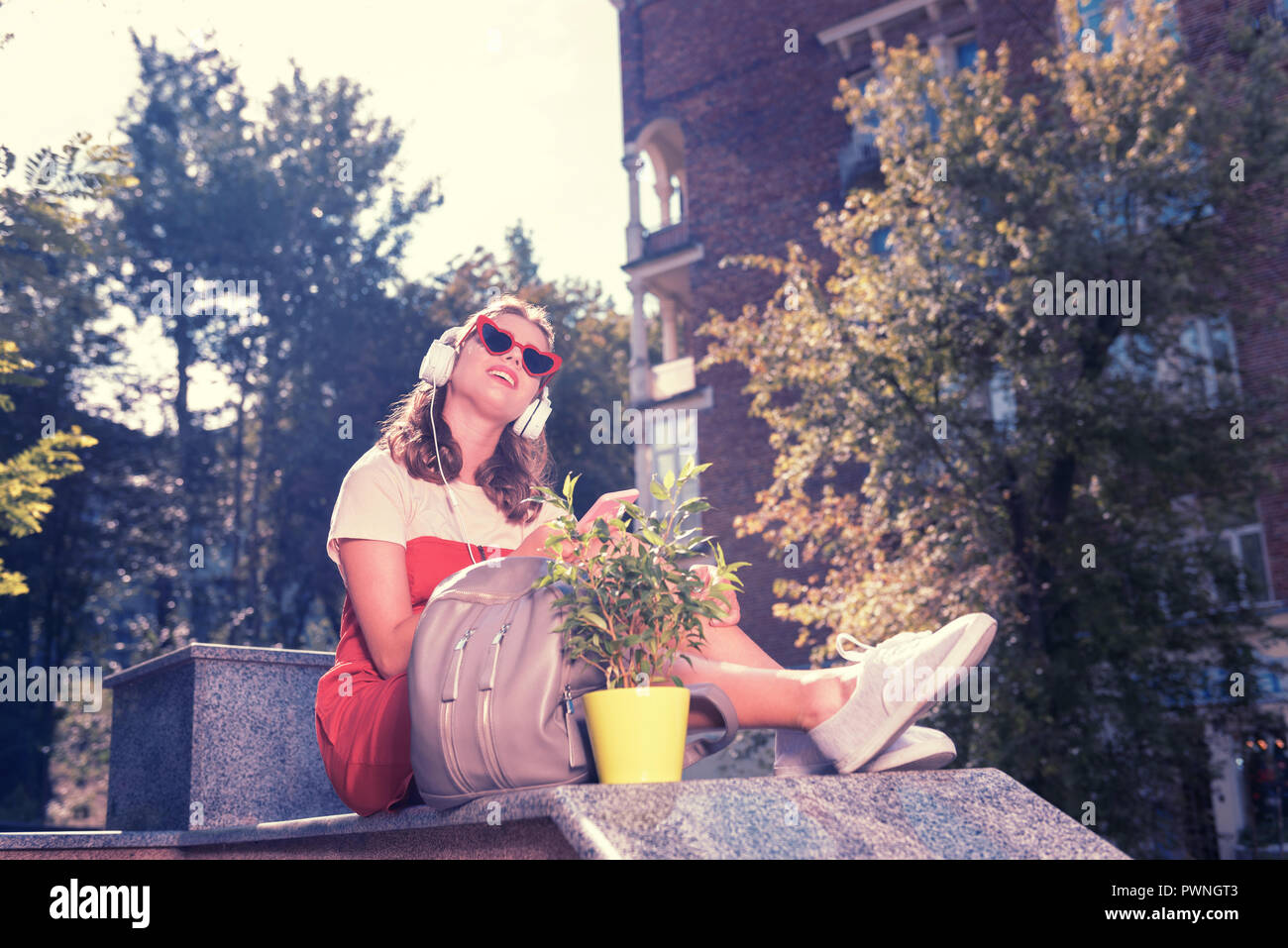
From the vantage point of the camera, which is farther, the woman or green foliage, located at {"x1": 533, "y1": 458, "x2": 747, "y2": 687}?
the woman

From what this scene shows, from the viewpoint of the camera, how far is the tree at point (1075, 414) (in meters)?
12.0

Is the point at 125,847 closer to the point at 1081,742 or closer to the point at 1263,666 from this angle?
the point at 1081,742

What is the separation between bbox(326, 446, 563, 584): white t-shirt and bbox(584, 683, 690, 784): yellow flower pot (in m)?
0.65

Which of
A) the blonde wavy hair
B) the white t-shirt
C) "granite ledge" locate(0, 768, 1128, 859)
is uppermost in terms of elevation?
the blonde wavy hair

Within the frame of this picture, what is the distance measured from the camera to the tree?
39.3ft

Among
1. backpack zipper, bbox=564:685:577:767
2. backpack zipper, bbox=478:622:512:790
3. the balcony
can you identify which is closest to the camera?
backpack zipper, bbox=478:622:512:790

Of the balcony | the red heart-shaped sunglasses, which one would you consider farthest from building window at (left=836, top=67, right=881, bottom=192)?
the red heart-shaped sunglasses

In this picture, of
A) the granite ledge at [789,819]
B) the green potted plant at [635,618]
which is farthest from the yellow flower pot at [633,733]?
the granite ledge at [789,819]

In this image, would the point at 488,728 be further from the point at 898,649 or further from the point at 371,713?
the point at 898,649

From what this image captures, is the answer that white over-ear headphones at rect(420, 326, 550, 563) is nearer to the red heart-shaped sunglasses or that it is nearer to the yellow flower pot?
the red heart-shaped sunglasses

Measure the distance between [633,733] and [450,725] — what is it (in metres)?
0.45

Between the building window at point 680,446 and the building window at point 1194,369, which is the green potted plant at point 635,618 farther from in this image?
the building window at point 680,446

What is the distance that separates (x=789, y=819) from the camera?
2.68 m
